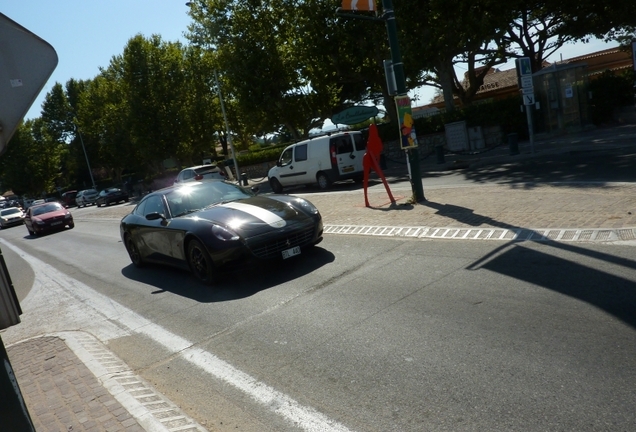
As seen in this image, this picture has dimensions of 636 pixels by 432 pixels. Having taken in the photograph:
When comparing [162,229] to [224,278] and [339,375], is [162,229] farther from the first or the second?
[339,375]

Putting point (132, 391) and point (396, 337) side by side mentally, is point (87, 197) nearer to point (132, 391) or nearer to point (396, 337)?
point (132, 391)

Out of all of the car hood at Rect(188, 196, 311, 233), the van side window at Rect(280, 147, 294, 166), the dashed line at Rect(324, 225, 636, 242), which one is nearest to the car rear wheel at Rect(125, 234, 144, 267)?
the car hood at Rect(188, 196, 311, 233)

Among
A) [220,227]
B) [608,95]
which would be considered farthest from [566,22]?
[220,227]

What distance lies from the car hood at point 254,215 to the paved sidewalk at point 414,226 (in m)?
1.90

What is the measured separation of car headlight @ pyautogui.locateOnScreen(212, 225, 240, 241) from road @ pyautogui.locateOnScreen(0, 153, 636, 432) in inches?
29.0

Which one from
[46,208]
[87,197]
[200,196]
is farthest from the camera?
[87,197]

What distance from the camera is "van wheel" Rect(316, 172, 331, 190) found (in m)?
20.1

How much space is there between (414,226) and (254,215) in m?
2.84

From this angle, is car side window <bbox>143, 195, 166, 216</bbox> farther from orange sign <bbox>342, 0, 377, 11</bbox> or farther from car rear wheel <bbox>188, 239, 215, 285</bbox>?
orange sign <bbox>342, 0, 377, 11</bbox>

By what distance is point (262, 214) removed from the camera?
333 inches

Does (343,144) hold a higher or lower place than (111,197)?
higher

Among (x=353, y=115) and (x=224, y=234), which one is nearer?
(x=224, y=234)

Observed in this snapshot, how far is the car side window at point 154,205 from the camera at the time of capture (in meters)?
9.63

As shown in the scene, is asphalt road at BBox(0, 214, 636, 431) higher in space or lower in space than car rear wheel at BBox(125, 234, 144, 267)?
lower
